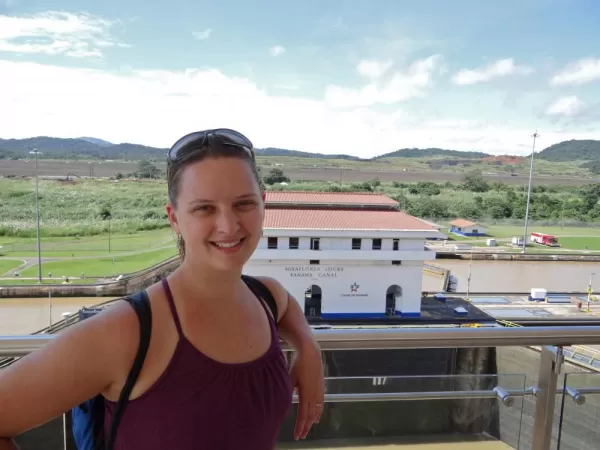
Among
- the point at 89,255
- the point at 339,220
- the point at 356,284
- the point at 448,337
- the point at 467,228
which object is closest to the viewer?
the point at 448,337

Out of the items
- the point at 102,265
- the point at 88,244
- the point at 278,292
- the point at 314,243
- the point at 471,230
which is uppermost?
the point at 278,292

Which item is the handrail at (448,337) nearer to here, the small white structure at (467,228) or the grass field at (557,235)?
the grass field at (557,235)

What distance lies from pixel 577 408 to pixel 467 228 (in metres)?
30.6

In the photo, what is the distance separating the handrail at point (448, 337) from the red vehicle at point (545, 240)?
29.7 meters

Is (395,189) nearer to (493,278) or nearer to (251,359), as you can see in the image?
(493,278)

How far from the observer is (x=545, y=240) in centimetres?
2802

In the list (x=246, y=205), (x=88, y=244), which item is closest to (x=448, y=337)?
(x=246, y=205)

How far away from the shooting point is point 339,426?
5.59 feet

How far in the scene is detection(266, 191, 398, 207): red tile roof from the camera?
14409 millimetres

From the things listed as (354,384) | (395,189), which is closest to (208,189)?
(354,384)

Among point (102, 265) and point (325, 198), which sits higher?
point (325, 198)

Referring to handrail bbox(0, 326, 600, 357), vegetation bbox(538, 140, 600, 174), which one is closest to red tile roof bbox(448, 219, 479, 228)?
handrail bbox(0, 326, 600, 357)

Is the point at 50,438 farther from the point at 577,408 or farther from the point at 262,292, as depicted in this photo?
the point at 577,408

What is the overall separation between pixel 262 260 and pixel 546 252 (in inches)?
767
